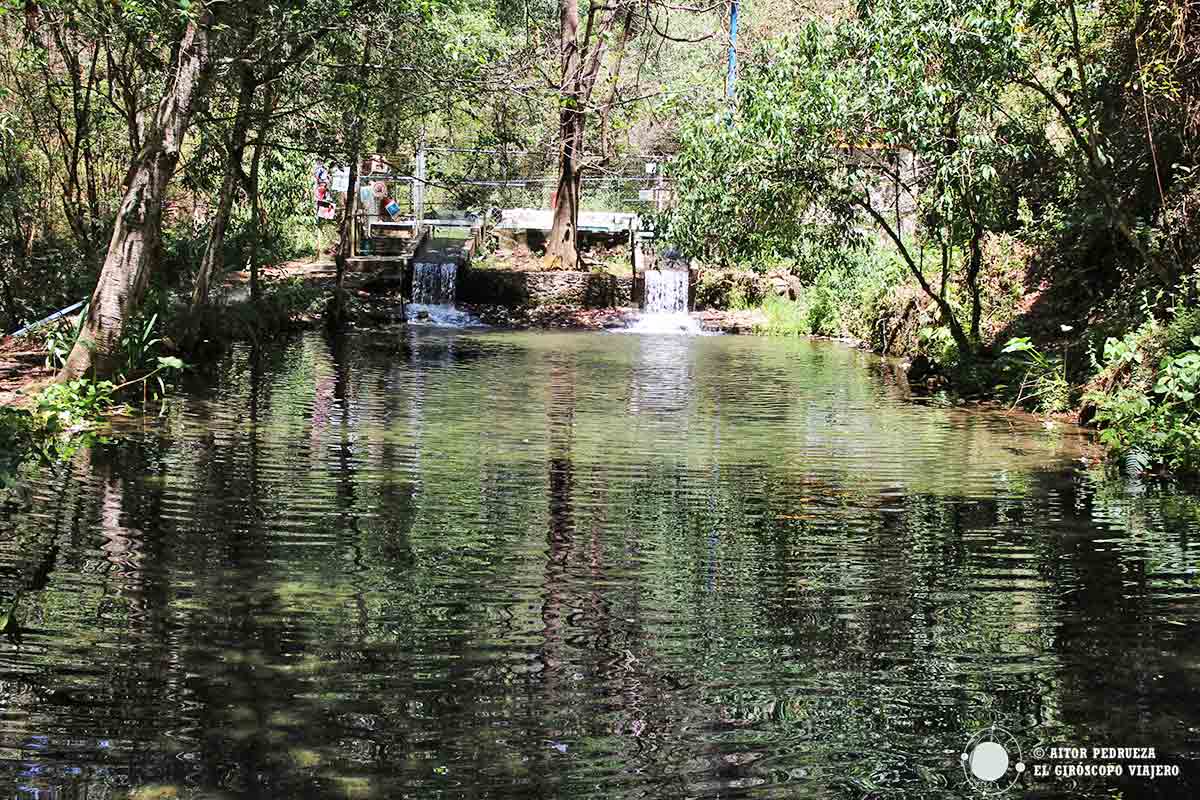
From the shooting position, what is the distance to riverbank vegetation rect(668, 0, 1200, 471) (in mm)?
14000

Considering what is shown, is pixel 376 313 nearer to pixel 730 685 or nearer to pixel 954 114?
pixel 954 114

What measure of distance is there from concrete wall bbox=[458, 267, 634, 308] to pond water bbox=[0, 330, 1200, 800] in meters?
17.1

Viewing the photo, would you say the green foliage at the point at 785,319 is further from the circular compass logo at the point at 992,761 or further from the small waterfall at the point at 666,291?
the circular compass logo at the point at 992,761

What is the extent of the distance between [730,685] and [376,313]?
69.8ft

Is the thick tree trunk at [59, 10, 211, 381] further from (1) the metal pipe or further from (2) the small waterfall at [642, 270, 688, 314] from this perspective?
(2) the small waterfall at [642, 270, 688, 314]

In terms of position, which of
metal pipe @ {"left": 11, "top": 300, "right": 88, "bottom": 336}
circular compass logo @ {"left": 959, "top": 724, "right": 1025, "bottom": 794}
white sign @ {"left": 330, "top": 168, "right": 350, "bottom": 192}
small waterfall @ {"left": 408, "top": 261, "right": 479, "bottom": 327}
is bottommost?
circular compass logo @ {"left": 959, "top": 724, "right": 1025, "bottom": 794}

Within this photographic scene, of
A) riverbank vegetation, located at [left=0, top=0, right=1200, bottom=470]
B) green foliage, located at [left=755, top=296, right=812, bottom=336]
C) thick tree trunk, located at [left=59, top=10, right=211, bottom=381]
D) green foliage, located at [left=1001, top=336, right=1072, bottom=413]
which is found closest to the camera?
thick tree trunk, located at [left=59, top=10, right=211, bottom=381]

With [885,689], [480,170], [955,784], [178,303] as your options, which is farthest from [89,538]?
[480,170]

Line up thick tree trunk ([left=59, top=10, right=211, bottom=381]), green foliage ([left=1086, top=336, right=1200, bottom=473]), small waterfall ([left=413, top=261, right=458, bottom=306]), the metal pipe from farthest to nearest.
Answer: small waterfall ([left=413, top=261, right=458, bottom=306]) < the metal pipe < thick tree trunk ([left=59, top=10, right=211, bottom=381]) < green foliage ([left=1086, top=336, right=1200, bottom=473])

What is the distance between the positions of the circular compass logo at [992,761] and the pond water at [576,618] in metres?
0.03

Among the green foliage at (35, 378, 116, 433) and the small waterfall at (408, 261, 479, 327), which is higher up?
the small waterfall at (408, 261, 479, 327)

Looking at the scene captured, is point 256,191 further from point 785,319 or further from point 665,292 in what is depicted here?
point 785,319

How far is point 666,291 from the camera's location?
29.6 metres

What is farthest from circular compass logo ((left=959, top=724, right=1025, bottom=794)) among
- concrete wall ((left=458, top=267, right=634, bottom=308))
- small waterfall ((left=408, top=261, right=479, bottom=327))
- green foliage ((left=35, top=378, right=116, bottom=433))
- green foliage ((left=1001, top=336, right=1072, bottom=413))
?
concrete wall ((left=458, top=267, right=634, bottom=308))
